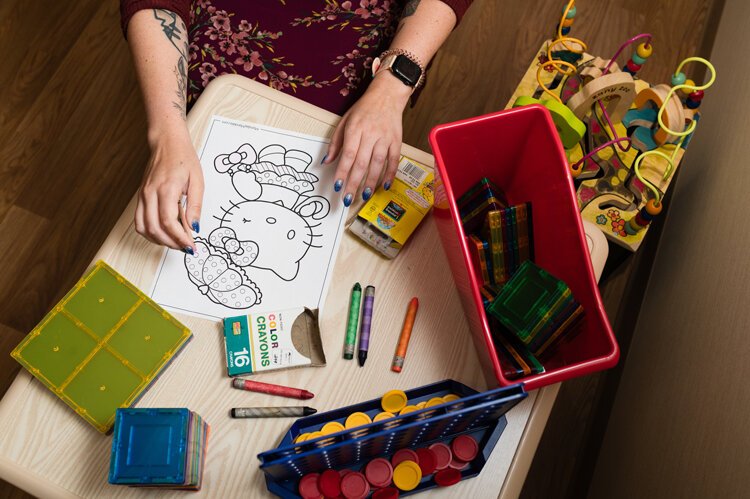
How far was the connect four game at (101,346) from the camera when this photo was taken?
2.46ft

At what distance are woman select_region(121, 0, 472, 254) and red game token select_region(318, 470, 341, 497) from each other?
1.21ft

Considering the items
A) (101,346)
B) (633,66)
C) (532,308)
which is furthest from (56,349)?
(633,66)

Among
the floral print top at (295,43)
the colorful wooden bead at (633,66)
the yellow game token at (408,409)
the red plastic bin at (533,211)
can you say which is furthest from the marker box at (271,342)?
the colorful wooden bead at (633,66)

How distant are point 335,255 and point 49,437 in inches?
17.6

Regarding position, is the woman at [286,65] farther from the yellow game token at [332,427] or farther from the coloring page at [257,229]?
the yellow game token at [332,427]

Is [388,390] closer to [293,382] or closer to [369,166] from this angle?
[293,382]

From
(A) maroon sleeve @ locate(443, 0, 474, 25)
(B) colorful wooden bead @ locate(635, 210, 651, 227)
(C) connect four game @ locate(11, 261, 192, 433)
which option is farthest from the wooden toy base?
(C) connect four game @ locate(11, 261, 192, 433)

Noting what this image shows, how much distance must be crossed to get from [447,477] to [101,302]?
1.72ft

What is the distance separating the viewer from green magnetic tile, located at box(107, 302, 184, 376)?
77cm

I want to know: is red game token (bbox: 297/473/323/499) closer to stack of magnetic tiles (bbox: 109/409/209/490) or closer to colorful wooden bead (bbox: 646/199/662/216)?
stack of magnetic tiles (bbox: 109/409/209/490)

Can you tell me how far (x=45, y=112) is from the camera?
5.73 ft

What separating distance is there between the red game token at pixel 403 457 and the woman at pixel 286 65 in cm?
37

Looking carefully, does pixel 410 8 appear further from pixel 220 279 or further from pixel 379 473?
pixel 379 473

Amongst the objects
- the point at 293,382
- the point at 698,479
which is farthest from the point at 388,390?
the point at 698,479
